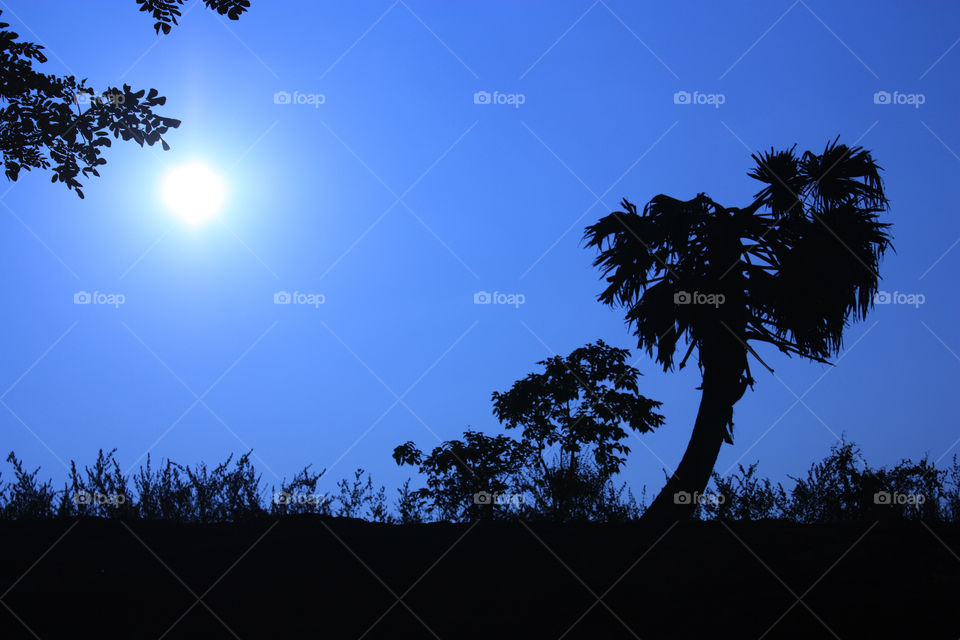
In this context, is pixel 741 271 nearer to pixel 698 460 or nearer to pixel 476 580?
pixel 698 460

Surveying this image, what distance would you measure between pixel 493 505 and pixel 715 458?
4.13m

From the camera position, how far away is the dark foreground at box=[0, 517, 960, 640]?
15.2 ft

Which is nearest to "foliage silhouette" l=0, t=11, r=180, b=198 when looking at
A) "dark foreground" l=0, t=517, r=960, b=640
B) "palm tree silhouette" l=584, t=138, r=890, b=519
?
"dark foreground" l=0, t=517, r=960, b=640

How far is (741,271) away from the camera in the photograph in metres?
12.8

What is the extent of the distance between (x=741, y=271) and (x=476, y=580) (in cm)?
914

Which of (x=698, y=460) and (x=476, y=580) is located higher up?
(x=698, y=460)

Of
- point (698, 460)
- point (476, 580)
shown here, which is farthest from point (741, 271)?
point (476, 580)

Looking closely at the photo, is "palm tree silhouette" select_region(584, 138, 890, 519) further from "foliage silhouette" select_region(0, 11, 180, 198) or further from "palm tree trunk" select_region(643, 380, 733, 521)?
"foliage silhouette" select_region(0, 11, 180, 198)

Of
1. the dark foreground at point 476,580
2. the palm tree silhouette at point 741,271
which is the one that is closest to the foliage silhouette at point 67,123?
the dark foreground at point 476,580

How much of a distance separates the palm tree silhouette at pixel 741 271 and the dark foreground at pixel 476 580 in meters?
6.13

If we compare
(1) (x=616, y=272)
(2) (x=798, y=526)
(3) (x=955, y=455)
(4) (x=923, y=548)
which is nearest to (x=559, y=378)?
(1) (x=616, y=272)

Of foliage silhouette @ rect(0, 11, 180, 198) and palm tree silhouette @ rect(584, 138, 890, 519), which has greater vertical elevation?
palm tree silhouette @ rect(584, 138, 890, 519)

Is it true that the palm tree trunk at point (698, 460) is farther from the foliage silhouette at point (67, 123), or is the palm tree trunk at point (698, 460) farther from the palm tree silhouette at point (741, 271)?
the foliage silhouette at point (67, 123)

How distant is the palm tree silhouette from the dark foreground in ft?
20.1
